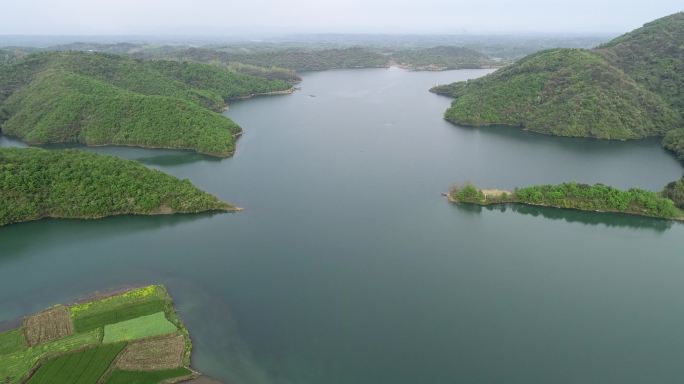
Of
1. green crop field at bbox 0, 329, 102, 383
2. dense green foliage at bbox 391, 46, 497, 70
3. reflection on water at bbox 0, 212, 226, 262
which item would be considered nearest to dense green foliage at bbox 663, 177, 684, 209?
reflection on water at bbox 0, 212, 226, 262

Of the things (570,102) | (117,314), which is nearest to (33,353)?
(117,314)

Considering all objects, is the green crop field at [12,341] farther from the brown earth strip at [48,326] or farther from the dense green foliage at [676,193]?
the dense green foliage at [676,193]

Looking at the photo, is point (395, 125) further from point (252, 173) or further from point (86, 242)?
point (86, 242)

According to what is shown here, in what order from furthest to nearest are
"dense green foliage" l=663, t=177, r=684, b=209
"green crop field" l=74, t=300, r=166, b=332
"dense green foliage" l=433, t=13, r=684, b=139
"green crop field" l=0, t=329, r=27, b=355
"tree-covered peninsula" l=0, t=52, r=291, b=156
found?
"dense green foliage" l=433, t=13, r=684, b=139 → "tree-covered peninsula" l=0, t=52, r=291, b=156 → "dense green foliage" l=663, t=177, r=684, b=209 → "green crop field" l=74, t=300, r=166, b=332 → "green crop field" l=0, t=329, r=27, b=355

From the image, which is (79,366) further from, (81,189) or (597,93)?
(597,93)

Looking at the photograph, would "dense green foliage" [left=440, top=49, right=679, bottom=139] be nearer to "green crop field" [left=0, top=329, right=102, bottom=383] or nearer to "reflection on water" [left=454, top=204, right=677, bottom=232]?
"reflection on water" [left=454, top=204, right=677, bottom=232]
